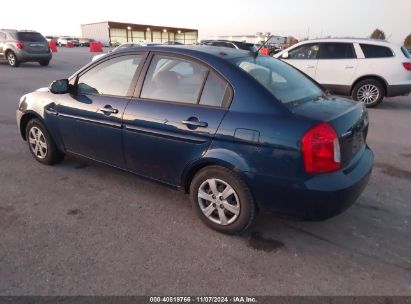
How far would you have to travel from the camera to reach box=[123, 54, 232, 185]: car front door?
2.88 metres

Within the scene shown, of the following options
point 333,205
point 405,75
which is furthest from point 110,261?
point 405,75

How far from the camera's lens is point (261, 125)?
8.58 ft

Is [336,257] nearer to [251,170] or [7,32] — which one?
[251,170]

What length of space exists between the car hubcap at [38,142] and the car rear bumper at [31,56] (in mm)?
14535

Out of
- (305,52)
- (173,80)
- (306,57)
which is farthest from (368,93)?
(173,80)

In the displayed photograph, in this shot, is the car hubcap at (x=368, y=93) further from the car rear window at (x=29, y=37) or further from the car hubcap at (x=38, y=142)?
the car rear window at (x=29, y=37)

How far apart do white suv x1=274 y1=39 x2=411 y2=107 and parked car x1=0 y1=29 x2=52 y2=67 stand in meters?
13.6

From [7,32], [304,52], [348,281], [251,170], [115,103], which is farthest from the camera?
[7,32]

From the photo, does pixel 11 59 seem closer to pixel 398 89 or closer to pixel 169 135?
pixel 398 89

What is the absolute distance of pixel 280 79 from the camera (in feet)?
10.5

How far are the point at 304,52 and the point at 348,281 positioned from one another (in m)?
8.57

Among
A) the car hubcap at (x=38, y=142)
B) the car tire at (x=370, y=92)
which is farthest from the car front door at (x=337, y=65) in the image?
the car hubcap at (x=38, y=142)

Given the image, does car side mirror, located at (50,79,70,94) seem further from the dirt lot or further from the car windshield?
the car windshield

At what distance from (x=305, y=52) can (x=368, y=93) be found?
2.14m
